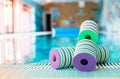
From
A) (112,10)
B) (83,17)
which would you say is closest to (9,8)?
(112,10)

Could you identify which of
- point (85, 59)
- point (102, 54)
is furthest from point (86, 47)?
point (102, 54)

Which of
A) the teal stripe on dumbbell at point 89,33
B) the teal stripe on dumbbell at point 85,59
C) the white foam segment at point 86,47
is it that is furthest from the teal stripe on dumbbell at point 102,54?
the teal stripe on dumbbell at point 85,59

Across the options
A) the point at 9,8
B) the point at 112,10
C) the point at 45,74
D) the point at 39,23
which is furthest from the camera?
the point at 39,23

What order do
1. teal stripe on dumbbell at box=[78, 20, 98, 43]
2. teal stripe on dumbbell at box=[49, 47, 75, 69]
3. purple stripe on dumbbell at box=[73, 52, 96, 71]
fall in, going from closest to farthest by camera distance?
purple stripe on dumbbell at box=[73, 52, 96, 71], teal stripe on dumbbell at box=[49, 47, 75, 69], teal stripe on dumbbell at box=[78, 20, 98, 43]

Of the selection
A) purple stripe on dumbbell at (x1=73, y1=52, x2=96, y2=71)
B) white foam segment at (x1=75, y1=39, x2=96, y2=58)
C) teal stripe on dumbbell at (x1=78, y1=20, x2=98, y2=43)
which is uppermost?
teal stripe on dumbbell at (x1=78, y1=20, x2=98, y2=43)

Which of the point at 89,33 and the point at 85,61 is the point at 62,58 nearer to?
the point at 85,61

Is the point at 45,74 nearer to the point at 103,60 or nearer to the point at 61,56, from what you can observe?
the point at 61,56

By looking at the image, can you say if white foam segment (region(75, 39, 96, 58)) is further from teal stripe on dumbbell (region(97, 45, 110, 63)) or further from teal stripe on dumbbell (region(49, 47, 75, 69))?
teal stripe on dumbbell (region(97, 45, 110, 63))

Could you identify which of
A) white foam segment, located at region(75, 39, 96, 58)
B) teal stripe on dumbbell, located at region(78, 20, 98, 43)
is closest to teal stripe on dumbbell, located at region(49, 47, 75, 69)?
white foam segment, located at region(75, 39, 96, 58)

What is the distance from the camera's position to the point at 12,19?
9625mm

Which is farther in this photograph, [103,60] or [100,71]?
[103,60]

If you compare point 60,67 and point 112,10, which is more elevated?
point 112,10

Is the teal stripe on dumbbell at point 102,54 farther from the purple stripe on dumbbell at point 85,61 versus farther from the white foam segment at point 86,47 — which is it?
the purple stripe on dumbbell at point 85,61

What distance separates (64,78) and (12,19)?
24.9ft
